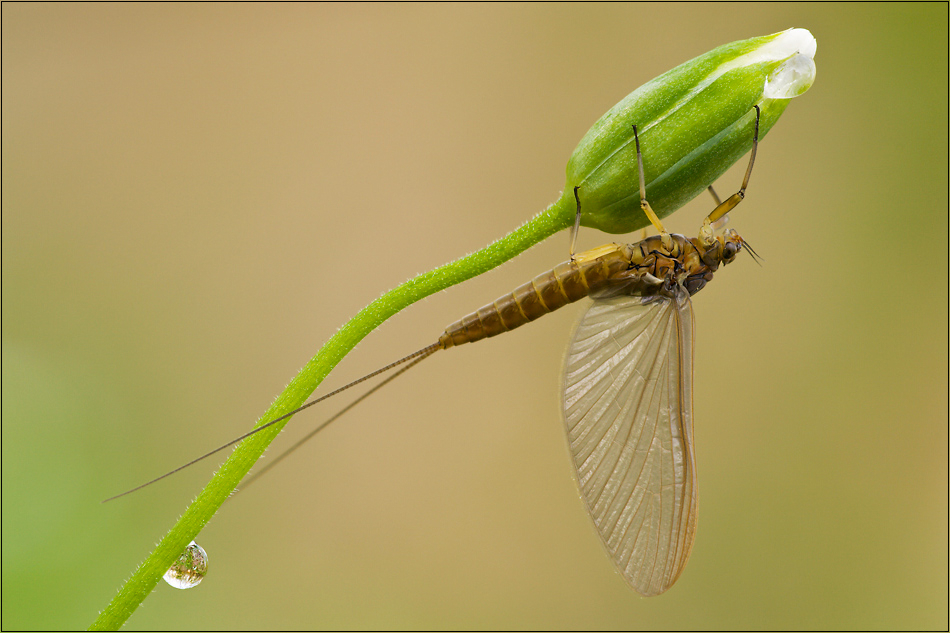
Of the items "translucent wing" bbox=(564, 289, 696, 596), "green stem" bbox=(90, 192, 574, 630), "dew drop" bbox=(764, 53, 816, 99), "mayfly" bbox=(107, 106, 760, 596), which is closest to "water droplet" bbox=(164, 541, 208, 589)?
"green stem" bbox=(90, 192, 574, 630)

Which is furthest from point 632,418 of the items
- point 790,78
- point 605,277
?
point 790,78

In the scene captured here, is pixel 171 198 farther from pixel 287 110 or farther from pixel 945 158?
pixel 945 158

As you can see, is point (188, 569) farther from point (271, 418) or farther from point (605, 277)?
point (605, 277)

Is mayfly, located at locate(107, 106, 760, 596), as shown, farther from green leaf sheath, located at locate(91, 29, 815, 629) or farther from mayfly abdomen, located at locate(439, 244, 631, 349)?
green leaf sheath, located at locate(91, 29, 815, 629)

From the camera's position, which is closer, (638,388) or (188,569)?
(188,569)

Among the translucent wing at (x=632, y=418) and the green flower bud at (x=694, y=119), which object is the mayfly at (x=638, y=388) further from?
the green flower bud at (x=694, y=119)

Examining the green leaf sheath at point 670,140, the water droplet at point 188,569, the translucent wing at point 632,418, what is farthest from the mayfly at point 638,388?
the water droplet at point 188,569

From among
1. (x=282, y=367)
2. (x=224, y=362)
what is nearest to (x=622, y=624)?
(x=282, y=367)
